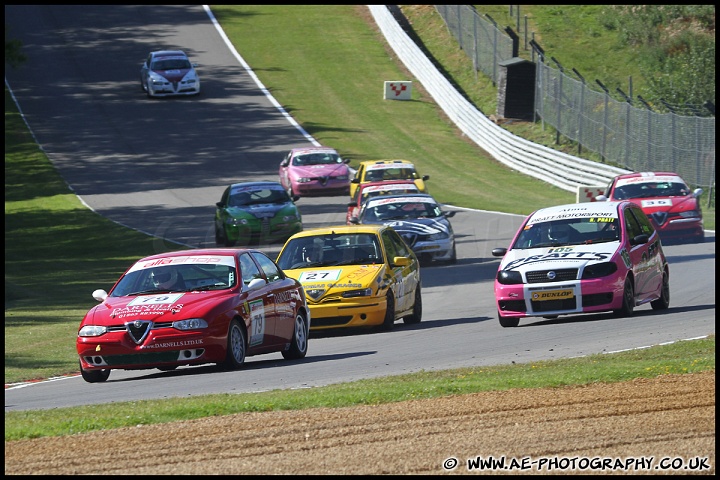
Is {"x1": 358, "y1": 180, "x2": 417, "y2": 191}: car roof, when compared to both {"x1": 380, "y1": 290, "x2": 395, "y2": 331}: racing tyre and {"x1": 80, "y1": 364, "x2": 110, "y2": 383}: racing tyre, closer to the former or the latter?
{"x1": 380, "y1": 290, "x2": 395, "y2": 331}: racing tyre

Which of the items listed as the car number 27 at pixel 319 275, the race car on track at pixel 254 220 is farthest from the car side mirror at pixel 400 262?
the race car on track at pixel 254 220

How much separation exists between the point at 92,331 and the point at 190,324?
3.51 ft

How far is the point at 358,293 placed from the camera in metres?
17.1

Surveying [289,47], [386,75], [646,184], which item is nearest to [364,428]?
[646,184]

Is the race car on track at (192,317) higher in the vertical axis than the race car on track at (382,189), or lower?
lower

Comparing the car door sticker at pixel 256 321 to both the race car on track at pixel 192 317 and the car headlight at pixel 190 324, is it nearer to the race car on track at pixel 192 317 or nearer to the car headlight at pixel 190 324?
the race car on track at pixel 192 317

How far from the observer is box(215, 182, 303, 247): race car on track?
3044 cm

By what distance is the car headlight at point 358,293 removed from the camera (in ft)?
56.1

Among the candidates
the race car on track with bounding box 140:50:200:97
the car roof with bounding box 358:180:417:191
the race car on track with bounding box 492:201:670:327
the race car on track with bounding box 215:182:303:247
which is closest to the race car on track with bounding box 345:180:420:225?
the car roof with bounding box 358:180:417:191

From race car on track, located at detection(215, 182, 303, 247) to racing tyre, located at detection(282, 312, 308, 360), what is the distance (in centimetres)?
1505

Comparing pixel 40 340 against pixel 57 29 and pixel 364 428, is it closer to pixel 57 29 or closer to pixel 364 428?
pixel 364 428

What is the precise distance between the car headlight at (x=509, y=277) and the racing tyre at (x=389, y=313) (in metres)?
1.50

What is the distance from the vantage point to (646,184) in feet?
96.7

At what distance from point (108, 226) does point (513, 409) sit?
2702 centimetres
